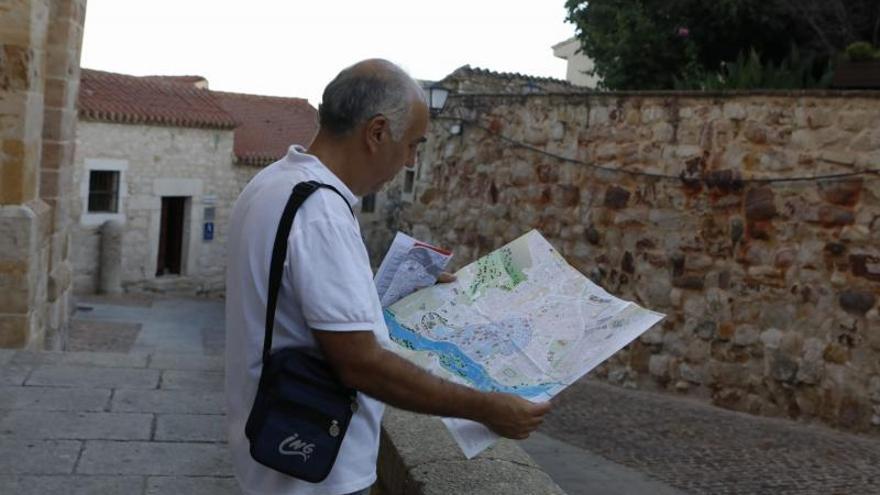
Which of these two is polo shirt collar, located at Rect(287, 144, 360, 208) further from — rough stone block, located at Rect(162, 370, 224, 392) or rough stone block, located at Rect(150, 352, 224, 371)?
rough stone block, located at Rect(150, 352, 224, 371)

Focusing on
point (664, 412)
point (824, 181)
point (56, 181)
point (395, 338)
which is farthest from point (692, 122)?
point (395, 338)

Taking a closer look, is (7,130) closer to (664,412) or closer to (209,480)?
(209,480)

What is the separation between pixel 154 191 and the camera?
76.0 ft

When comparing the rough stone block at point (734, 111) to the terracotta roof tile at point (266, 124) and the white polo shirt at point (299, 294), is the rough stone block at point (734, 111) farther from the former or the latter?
the terracotta roof tile at point (266, 124)

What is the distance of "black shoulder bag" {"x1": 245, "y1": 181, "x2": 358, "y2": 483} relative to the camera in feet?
5.81

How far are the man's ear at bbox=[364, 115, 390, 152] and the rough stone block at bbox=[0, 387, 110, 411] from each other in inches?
119

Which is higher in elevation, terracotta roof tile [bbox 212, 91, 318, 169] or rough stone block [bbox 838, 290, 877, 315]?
terracotta roof tile [bbox 212, 91, 318, 169]

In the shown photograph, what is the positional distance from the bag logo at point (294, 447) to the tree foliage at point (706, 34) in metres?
9.81

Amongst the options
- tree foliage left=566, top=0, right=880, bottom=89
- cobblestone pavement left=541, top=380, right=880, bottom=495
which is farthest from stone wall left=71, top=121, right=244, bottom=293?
cobblestone pavement left=541, top=380, right=880, bottom=495

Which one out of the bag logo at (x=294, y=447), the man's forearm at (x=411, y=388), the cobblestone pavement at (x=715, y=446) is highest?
the man's forearm at (x=411, y=388)

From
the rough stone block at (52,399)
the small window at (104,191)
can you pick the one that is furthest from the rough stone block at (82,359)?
the small window at (104,191)

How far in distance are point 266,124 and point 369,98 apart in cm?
2566

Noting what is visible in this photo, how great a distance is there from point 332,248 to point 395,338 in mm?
466

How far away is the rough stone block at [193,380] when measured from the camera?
199 inches
